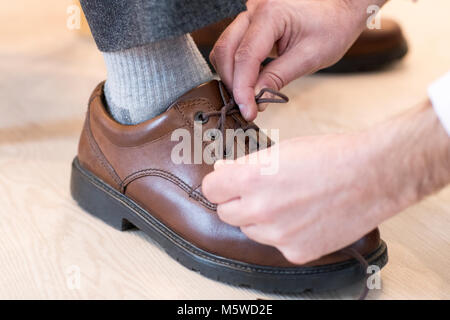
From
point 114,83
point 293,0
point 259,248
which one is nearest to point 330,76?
point 293,0

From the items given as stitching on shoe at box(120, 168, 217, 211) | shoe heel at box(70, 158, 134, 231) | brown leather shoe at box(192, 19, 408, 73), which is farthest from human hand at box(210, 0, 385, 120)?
brown leather shoe at box(192, 19, 408, 73)

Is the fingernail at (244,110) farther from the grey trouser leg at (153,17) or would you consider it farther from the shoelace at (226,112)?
the grey trouser leg at (153,17)

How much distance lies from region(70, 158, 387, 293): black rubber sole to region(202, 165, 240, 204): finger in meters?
0.10

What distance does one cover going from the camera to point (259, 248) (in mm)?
797

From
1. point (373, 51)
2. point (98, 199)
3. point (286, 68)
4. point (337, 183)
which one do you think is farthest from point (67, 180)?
point (373, 51)

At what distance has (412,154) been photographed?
2.16ft

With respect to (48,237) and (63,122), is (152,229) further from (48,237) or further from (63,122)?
(63,122)

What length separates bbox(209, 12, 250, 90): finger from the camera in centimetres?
98

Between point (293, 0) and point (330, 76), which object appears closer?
point (293, 0)

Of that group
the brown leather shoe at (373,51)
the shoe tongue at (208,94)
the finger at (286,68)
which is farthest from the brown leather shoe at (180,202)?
the brown leather shoe at (373,51)

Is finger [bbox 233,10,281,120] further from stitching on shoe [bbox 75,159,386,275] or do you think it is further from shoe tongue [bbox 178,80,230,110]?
stitching on shoe [bbox 75,159,386,275]

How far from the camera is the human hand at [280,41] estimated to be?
0.96m

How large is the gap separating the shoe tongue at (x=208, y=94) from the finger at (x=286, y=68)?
95 millimetres
